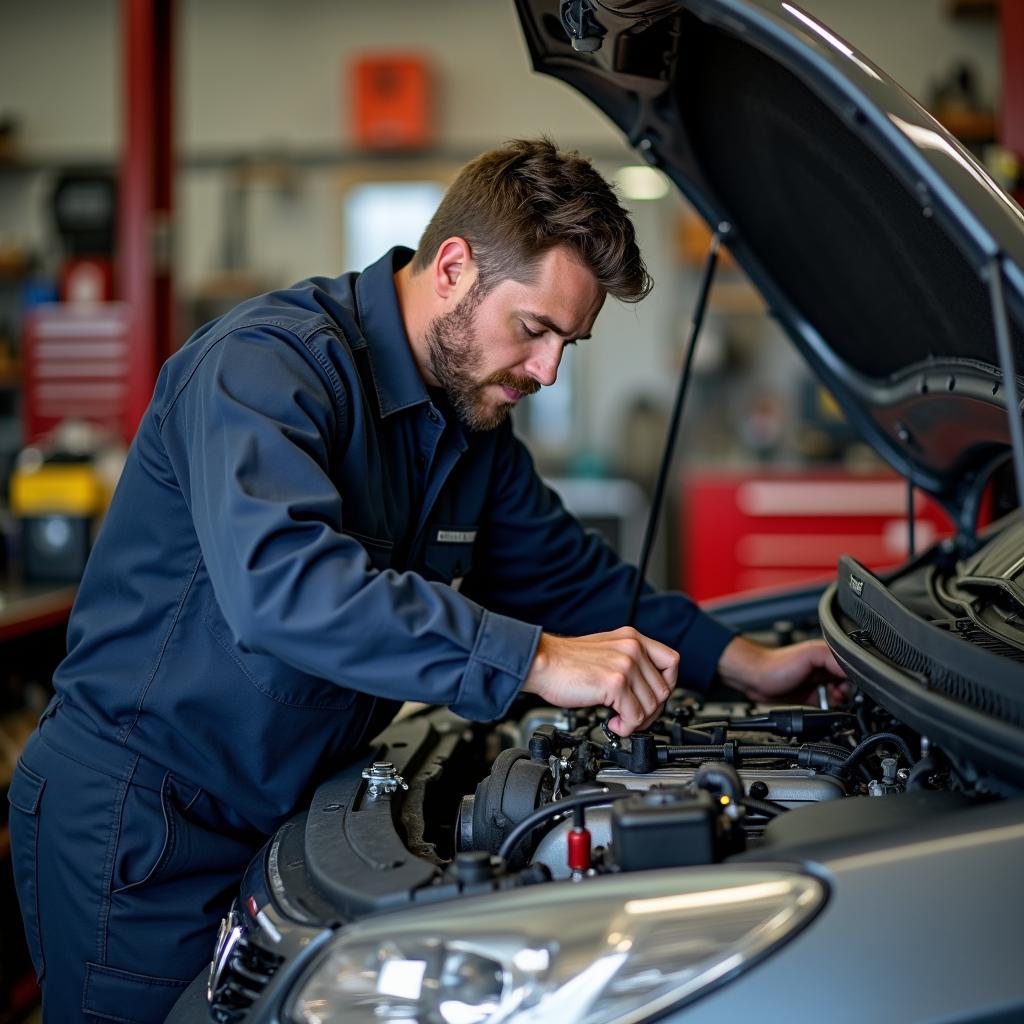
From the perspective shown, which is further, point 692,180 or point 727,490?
point 727,490

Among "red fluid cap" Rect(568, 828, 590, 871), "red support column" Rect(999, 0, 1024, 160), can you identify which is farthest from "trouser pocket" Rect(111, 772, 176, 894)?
"red support column" Rect(999, 0, 1024, 160)

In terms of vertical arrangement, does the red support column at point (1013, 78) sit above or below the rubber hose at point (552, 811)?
above

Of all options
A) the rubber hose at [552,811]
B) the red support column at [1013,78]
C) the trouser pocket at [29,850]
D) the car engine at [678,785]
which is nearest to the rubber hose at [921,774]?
the car engine at [678,785]

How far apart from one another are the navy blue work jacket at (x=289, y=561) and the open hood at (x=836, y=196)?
1.41 ft

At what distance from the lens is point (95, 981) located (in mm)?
1366

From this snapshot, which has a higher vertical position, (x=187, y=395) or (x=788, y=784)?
(x=187, y=395)

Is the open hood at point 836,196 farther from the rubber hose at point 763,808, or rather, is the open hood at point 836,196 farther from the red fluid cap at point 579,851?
the red fluid cap at point 579,851

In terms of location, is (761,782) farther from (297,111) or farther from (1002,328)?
(297,111)

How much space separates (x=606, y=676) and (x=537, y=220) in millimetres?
574

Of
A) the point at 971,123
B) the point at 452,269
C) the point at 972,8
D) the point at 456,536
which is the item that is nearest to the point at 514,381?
the point at 452,269

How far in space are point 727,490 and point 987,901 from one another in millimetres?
4436

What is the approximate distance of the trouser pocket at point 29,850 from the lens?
4.78 feet

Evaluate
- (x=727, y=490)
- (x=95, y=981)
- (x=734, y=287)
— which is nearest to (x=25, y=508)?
(x=95, y=981)

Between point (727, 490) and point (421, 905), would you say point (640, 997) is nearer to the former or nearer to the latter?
point (421, 905)
